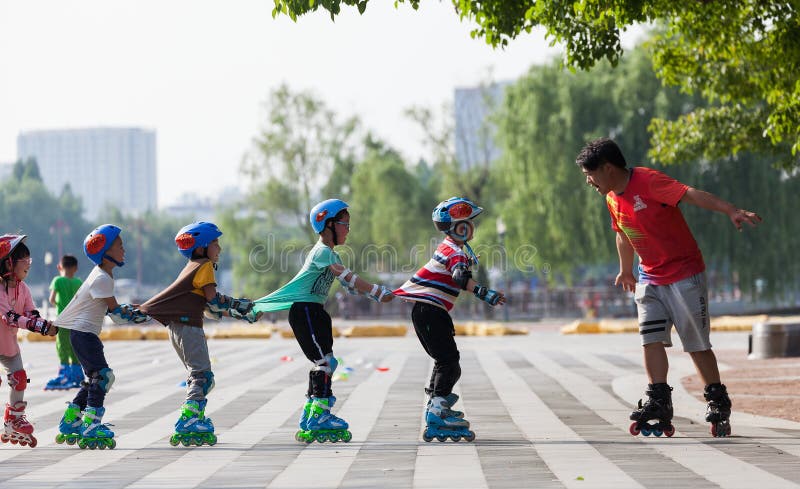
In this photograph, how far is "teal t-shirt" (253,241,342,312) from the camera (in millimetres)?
9203

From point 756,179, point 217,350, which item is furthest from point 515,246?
point 217,350

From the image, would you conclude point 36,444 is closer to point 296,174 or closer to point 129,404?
point 129,404

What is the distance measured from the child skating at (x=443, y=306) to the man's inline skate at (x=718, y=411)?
1.62m

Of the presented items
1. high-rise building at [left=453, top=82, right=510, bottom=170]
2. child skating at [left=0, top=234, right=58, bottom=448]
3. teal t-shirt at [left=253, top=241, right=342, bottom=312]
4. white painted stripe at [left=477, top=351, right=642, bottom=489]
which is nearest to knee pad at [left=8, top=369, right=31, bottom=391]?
child skating at [left=0, top=234, right=58, bottom=448]

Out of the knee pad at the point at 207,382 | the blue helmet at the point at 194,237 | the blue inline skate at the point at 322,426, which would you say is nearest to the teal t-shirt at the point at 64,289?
the blue helmet at the point at 194,237

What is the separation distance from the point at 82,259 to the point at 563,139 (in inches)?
3705

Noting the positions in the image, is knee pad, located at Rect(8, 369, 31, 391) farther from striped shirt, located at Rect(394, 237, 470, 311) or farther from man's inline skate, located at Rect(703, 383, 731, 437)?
man's inline skate, located at Rect(703, 383, 731, 437)

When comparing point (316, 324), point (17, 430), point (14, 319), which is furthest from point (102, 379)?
point (316, 324)

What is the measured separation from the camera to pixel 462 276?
9.02 m

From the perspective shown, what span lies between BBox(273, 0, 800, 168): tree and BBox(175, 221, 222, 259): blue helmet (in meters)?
1.96

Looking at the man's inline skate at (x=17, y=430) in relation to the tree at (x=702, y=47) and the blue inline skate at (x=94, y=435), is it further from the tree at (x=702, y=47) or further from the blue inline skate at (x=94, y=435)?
the tree at (x=702, y=47)

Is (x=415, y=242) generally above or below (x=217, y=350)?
above

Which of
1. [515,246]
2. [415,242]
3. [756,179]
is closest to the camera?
[756,179]

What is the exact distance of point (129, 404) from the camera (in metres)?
12.8
